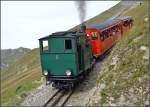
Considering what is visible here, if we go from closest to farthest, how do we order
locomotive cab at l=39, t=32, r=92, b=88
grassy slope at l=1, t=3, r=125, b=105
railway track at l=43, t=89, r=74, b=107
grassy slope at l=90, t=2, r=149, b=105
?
grassy slope at l=90, t=2, r=149, b=105 < railway track at l=43, t=89, r=74, b=107 < locomotive cab at l=39, t=32, r=92, b=88 < grassy slope at l=1, t=3, r=125, b=105

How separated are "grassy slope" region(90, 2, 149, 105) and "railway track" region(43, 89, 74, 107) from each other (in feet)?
14.8

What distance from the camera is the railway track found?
74.9 feet

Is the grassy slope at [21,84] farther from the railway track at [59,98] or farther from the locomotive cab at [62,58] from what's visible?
the locomotive cab at [62,58]

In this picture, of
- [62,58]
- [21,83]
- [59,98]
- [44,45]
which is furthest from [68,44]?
[21,83]

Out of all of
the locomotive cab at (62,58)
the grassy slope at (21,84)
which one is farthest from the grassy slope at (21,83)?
the locomotive cab at (62,58)

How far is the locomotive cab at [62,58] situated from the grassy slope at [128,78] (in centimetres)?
529

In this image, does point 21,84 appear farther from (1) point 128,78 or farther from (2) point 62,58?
(1) point 128,78

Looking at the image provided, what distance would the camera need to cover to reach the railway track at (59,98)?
22828mm

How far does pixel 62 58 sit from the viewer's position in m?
24.9

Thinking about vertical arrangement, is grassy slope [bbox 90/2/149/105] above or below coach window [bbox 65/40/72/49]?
below

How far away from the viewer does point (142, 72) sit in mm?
16953

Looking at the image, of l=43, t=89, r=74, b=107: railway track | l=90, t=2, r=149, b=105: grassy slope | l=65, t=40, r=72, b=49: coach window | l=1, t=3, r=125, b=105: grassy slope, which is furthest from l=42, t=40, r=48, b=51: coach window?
l=90, t=2, r=149, b=105: grassy slope

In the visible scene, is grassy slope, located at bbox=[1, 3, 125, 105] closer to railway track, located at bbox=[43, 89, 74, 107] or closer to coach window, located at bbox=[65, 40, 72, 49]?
railway track, located at bbox=[43, 89, 74, 107]

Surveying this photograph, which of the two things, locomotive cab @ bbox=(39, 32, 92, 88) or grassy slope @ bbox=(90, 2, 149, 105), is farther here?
locomotive cab @ bbox=(39, 32, 92, 88)
